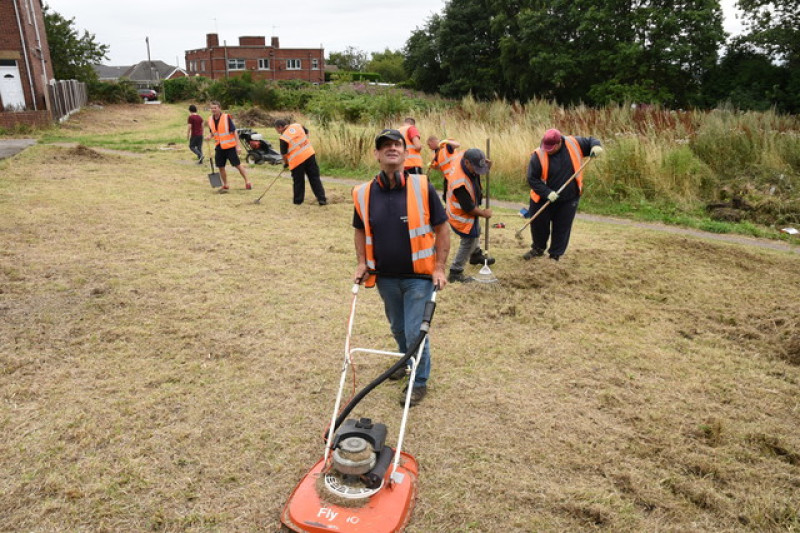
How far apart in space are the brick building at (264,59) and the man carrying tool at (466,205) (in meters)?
64.3

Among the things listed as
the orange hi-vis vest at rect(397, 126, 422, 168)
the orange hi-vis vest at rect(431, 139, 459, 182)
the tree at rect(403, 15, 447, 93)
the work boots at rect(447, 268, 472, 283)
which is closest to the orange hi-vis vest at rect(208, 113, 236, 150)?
the orange hi-vis vest at rect(397, 126, 422, 168)

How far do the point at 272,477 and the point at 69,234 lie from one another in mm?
6521

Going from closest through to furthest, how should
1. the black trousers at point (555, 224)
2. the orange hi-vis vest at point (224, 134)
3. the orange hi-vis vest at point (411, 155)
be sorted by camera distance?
the black trousers at point (555, 224), the orange hi-vis vest at point (411, 155), the orange hi-vis vest at point (224, 134)

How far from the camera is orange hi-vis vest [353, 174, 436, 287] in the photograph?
3.61 meters

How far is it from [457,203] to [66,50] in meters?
41.0

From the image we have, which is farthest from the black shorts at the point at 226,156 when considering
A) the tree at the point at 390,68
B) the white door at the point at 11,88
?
the tree at the point at 390,68

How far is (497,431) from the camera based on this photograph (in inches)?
147

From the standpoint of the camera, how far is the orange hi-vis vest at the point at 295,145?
1006 cm

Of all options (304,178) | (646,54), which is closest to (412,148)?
(304,178)

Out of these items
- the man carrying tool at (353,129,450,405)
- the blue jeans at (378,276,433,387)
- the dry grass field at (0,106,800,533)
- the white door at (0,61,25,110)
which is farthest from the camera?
the white door at (0,61,25,110)

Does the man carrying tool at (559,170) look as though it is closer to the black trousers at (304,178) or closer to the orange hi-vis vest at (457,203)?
the orange hi-vis vest at (457,203)

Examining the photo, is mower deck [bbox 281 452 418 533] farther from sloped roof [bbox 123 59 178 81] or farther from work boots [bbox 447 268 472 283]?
sloped roof [bbox 123 59 178 81]

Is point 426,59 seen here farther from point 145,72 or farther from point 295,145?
point 145,72

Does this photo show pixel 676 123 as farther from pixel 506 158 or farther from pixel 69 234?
pixel 69 234
